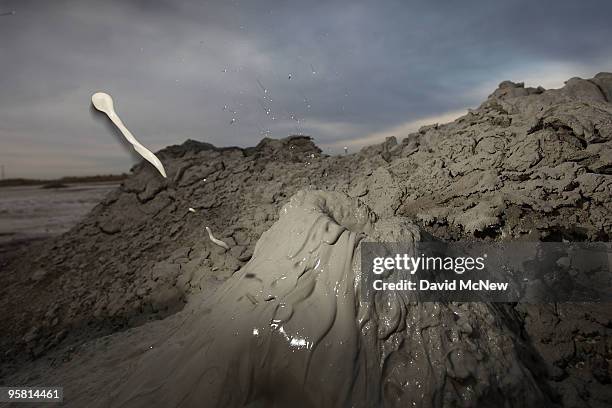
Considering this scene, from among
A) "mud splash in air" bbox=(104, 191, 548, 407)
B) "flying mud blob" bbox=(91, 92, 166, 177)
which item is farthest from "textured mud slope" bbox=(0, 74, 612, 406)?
"flying mud blob" bbox=(91, 92, 166, 177)

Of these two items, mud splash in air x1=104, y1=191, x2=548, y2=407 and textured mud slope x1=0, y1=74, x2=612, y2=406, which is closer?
mud splash in air x1=104, y1=191, x2=548, y2=407

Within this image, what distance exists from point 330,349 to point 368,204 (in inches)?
89.4

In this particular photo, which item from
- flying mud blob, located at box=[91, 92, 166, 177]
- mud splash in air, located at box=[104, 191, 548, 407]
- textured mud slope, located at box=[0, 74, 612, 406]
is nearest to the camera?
mud splash in air, located at box=[104, 191, 548, 407]

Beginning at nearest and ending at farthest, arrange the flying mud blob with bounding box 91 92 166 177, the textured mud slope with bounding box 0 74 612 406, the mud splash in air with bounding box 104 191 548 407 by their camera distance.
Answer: the mud splash in air with bounding box 104 191 548 407 → the flying mud blob with bounding box 91 92 166 177 → the textured mud slope with bounding box 0 74 612 406

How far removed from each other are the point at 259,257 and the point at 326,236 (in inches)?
21.9

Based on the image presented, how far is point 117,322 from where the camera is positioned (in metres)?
4.07

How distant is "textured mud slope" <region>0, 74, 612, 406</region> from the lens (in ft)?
10.1

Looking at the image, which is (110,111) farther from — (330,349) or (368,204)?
(368,204)

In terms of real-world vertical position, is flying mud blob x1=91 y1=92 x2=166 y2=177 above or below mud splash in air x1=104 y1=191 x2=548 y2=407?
above

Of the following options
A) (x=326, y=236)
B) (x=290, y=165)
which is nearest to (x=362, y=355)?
(x=326, y=236)

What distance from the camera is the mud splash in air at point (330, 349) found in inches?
75.1

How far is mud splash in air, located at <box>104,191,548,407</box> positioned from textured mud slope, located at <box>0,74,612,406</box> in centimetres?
78

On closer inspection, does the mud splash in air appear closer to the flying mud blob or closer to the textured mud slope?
the textured mud slope

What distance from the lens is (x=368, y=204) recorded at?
4023 millimetres
